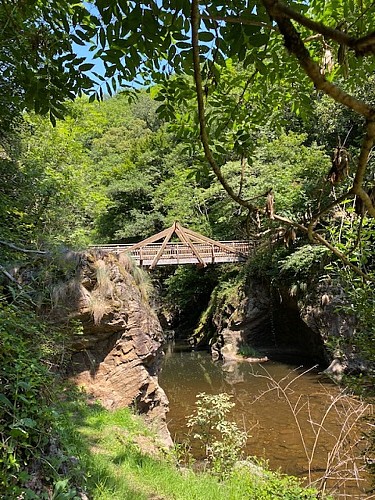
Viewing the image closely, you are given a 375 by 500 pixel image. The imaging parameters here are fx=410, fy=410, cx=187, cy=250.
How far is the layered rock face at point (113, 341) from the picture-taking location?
20.4 feet

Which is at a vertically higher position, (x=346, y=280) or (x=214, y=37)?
(x=214, y=37)

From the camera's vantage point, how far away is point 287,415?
338 inches

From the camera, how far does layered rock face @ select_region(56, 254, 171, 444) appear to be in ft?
20.4

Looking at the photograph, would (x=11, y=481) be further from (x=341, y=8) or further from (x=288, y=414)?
(x=288, y=414)

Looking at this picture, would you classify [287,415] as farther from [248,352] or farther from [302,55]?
[302,55]

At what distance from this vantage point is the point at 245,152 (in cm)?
200

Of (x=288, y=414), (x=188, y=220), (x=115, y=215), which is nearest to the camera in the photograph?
(x=288, y=414)

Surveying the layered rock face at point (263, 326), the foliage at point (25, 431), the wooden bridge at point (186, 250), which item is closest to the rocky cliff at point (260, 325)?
the layered rock face at point (263, 326)

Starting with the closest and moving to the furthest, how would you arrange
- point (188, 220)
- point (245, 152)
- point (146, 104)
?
point (245, 152) → point (188, 220) → point (146, 104)

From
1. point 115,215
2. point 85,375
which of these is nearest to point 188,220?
point 115,215

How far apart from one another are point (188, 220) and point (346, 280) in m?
17.9

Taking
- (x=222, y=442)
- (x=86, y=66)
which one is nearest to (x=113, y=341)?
(x=222, y=442)

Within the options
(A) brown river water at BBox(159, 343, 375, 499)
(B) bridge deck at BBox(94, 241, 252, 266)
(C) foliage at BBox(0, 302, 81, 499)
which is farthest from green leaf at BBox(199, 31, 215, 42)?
(B) bridge deck at BBox(94, 241, 252, 266)

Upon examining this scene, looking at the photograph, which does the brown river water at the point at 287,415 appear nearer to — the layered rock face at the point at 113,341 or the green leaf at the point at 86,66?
the layered rock face at the point at 113,341
